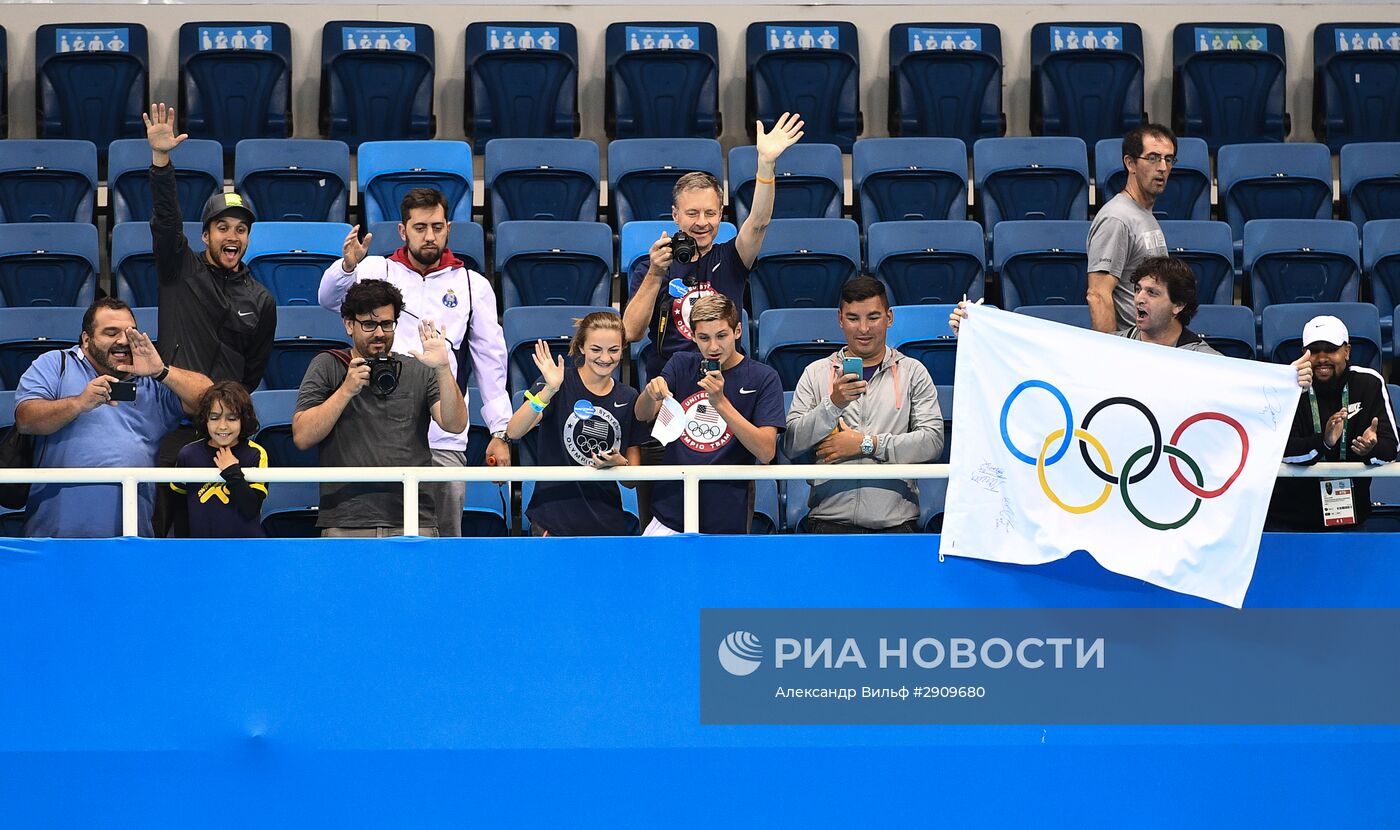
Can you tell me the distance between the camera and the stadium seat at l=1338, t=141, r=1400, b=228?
8.95 m

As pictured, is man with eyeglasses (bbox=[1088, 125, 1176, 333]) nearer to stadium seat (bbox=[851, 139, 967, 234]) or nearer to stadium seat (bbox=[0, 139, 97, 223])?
stadium seat (bbox=[851, 139, 967, 234])

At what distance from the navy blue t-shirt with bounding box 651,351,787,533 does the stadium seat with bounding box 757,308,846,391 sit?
4.17ft

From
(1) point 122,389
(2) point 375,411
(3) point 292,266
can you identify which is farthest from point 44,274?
(2) point 375,411

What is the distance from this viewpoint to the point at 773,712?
18.4ft

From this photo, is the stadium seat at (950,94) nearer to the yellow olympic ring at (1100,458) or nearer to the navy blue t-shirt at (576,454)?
the yellow olympic ring at (1100,458)

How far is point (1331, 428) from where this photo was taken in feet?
18.6

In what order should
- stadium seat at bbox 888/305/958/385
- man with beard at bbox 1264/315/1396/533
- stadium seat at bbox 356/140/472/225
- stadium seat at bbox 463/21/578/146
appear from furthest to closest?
stadium seat at bbox 463/21/578/146 → stadium seat at bbox 356/140/472/225 → stadium seat at bbox 888/305/958/385 → man with beard at bbox 1264/315/1396/533

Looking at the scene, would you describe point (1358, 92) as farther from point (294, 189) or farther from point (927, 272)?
point (294, 189)

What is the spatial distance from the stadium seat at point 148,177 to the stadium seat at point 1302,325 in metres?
5.17

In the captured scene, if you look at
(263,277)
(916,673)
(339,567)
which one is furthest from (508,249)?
(916,673)

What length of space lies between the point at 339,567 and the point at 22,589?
1.06 meters

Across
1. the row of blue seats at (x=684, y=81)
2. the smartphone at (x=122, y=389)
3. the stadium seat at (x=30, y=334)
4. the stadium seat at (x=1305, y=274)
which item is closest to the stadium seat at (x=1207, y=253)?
the stadium seat at (x=1305, y=274)

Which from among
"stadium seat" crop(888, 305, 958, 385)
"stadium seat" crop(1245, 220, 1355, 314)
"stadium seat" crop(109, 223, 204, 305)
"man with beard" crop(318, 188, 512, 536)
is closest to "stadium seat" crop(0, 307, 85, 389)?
"stadium seat" crop(109, 223, 204, 305)

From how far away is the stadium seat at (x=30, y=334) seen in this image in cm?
711
